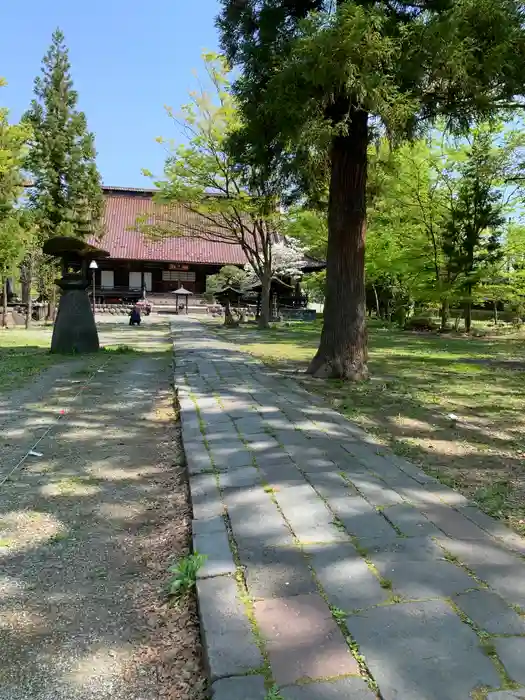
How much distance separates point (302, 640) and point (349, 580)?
1.35 feet

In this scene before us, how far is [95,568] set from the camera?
2.28 meters

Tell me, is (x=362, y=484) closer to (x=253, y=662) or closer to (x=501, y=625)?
(x=501, y=625)

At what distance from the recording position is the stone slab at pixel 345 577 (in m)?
1.84

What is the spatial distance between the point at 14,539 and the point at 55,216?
29481 millimetres

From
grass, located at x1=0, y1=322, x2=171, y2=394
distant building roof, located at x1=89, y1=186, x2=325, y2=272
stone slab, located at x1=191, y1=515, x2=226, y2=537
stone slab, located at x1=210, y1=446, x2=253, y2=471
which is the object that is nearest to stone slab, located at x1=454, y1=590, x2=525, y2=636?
stone slab, located at x1=191, y1=515, x2=226, y2=537

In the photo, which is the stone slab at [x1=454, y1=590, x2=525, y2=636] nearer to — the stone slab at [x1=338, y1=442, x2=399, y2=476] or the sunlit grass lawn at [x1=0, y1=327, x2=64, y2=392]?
the stone slab at [x1=338, y1=442, x2=399, y2=476]

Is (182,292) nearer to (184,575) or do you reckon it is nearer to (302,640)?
(184,575)

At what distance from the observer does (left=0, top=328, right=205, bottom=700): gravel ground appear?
1622mm

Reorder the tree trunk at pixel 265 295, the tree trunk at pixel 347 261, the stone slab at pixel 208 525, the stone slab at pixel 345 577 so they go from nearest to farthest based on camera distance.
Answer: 1. the stone slab at pixel 345 577
2. the stone slab at pixel 208 525
3. the tree trunk at pixel 347 261
4. the tree trunk at pixel 265 295

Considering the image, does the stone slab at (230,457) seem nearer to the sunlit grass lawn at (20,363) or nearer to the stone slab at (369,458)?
the stone slab at (369,458)

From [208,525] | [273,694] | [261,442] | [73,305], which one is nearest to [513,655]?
[273,694]

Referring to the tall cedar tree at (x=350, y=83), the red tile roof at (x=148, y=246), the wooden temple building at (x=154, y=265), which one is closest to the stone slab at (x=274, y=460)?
the tall cedar tree at (x=350, y=83)

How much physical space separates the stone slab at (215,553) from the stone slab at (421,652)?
22.1 inches

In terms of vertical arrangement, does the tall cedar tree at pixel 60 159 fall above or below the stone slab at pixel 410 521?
above
